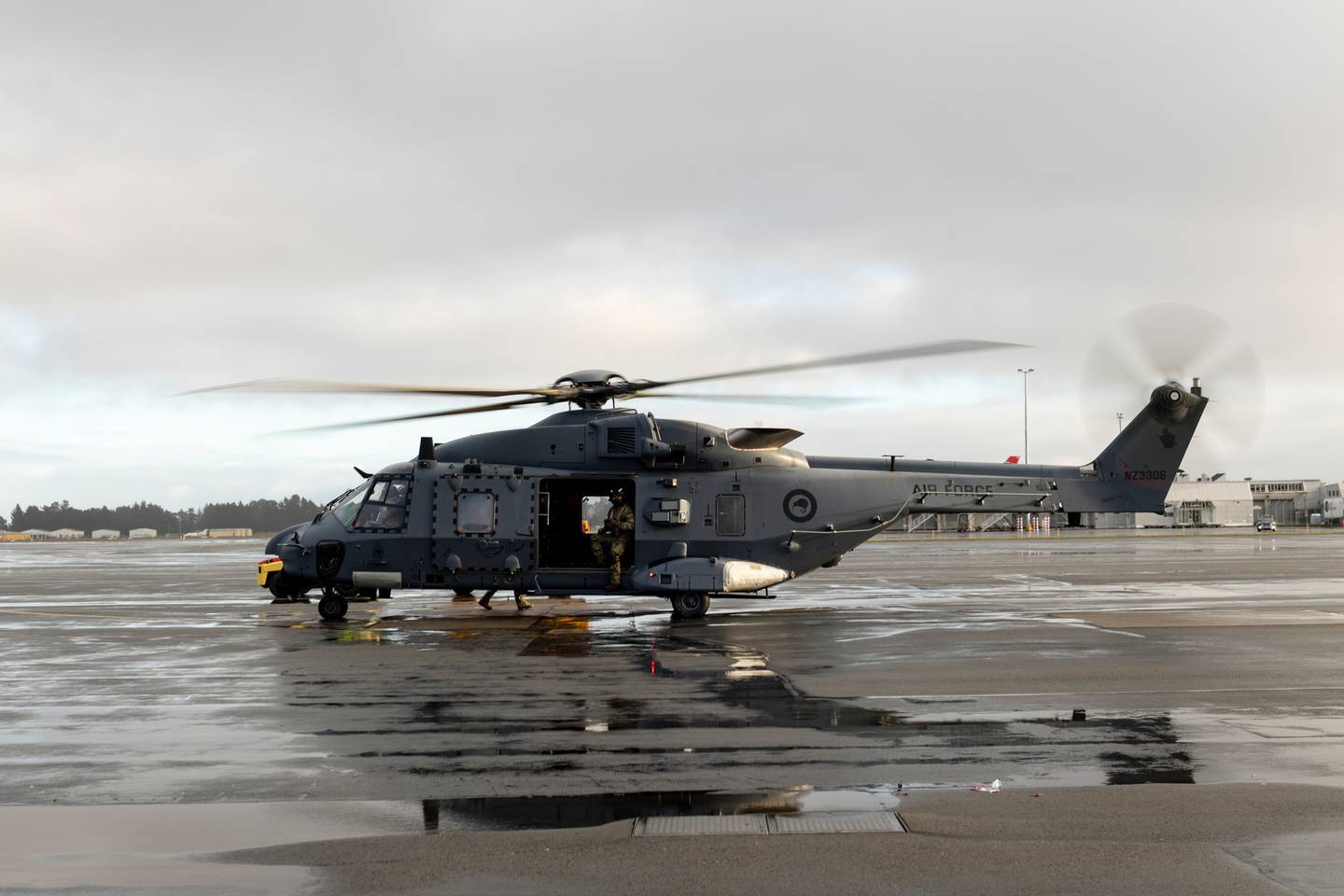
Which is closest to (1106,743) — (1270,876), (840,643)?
(1270,876)

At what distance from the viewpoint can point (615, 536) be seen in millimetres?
20953

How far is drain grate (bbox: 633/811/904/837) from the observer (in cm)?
618

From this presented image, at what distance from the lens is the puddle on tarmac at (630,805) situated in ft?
21.3

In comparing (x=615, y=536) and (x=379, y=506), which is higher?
(x=379, y=506)

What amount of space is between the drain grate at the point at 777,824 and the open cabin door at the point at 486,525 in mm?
14237

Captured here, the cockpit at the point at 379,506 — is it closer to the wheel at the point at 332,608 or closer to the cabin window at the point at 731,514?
the wheel at the point at 332,608

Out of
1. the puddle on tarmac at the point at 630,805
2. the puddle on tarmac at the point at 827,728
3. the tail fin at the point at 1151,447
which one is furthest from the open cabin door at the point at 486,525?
the puddle on tarmac at the point at 630,805

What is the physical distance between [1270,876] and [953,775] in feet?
7.92

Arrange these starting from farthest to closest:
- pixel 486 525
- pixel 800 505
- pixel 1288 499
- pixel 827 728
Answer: pixel 1288 499
pixel 800 505
pixel 486 525
pixel 827 728

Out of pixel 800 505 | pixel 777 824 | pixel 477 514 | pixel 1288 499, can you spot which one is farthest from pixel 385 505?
pixel 1288 499

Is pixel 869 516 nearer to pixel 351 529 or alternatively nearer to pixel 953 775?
pixel 351 529

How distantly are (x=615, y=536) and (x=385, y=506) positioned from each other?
4.86 m

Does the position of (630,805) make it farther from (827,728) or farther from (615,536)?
(615,536)

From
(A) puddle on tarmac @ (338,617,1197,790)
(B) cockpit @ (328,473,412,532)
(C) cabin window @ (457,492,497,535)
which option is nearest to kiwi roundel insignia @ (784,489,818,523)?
(C) cabin window @ (457,492,497,535)
